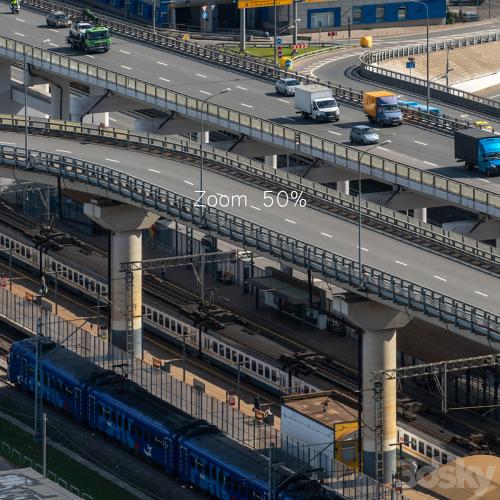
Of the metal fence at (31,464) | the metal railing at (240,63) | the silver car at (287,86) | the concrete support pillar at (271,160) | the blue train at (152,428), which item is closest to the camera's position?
the blue train at (152,428)

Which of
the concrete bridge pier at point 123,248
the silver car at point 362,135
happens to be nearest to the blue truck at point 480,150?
the silver car at point 362,135

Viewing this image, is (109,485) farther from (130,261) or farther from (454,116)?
(454,116)

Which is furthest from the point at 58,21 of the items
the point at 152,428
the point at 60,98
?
the point at 152,428

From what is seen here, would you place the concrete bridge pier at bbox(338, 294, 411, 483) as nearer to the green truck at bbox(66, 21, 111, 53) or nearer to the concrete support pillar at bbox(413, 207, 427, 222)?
the concrete support pillar at bbox(413, 207, 427, 222)

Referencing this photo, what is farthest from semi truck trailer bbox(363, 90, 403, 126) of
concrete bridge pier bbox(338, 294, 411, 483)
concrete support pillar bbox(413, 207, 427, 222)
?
concrete bridge pier bbox(338, 294, 411, 483)

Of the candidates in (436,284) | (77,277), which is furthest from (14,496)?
(77,277)

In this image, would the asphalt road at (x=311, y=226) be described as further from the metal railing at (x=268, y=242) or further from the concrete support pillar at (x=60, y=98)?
the concrete support pillar at (x=60, y=98)
